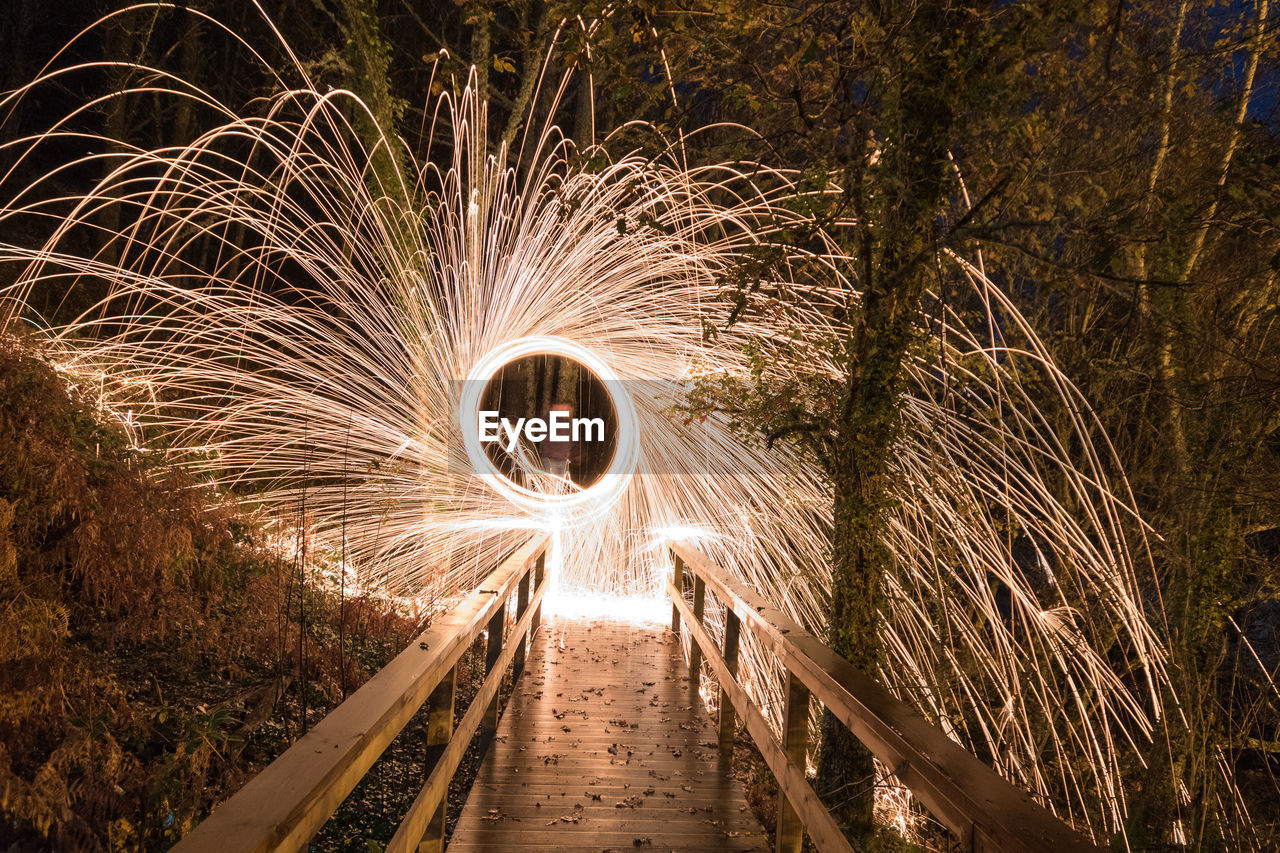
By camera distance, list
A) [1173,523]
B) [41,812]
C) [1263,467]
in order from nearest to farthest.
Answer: [41,812] → [1263,467] → [1173,523]

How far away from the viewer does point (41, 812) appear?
2859 millimetres

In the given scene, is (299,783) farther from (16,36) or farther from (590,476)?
(16,36)

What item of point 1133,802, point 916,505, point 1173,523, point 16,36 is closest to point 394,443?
point 916,505

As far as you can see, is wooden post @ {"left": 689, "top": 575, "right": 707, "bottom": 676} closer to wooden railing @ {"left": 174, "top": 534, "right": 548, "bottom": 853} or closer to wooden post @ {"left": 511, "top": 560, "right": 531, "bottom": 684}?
wooden post @ {"left": 511, "top": 560, "right": 531, "bottom": 684}

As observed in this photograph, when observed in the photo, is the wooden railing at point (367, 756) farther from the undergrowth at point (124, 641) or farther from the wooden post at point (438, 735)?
the undergrowth at point (124, 641)

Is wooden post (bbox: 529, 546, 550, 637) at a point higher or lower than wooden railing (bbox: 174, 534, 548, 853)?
lower

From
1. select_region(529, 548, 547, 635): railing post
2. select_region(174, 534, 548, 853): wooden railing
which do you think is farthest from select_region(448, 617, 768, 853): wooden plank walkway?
select_region(529, 548, 547, 635): railing post

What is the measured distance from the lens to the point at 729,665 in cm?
445

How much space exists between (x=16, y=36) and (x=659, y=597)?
46.7 ft

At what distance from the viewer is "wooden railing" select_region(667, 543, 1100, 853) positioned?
59.1 inches

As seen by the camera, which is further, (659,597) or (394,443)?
(659,597)

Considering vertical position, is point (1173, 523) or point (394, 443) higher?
point (394, 443)

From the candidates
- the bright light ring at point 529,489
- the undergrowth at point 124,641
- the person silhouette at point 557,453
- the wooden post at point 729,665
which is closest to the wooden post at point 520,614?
the undergrowth at point 124,641

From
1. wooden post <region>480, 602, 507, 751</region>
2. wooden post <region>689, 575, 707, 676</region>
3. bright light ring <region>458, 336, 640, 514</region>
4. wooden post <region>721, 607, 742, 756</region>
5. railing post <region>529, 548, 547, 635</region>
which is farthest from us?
bright light ring <region>458, 336, 640, 514</region>
